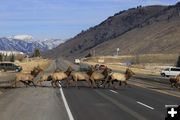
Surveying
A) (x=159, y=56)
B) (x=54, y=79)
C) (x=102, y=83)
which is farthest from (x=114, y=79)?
(x=159, y=56)

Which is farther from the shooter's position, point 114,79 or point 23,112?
point 114,79

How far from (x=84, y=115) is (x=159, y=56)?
535 feet

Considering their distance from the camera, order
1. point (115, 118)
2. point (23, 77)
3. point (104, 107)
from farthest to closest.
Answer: point (23, 77), point (104, 107), point (115, 118)

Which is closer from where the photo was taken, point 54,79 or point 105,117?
point 105,117

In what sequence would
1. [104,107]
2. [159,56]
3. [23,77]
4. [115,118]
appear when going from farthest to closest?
[159,56]
[23,77]
[104,107]
[115,118]

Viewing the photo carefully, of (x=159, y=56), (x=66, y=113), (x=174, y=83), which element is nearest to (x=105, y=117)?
(x=66, y=113)

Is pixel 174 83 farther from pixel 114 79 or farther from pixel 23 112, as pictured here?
pixel 23 112

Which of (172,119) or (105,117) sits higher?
(172,119)

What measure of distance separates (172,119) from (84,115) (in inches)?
410

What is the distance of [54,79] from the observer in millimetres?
35062

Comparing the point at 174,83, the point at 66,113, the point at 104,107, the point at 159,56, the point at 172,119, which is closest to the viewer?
the point at 172,119

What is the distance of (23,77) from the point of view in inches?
1372

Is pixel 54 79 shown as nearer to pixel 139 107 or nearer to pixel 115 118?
pixel 139 107

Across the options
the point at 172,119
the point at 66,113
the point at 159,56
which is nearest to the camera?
the point at 172,119
